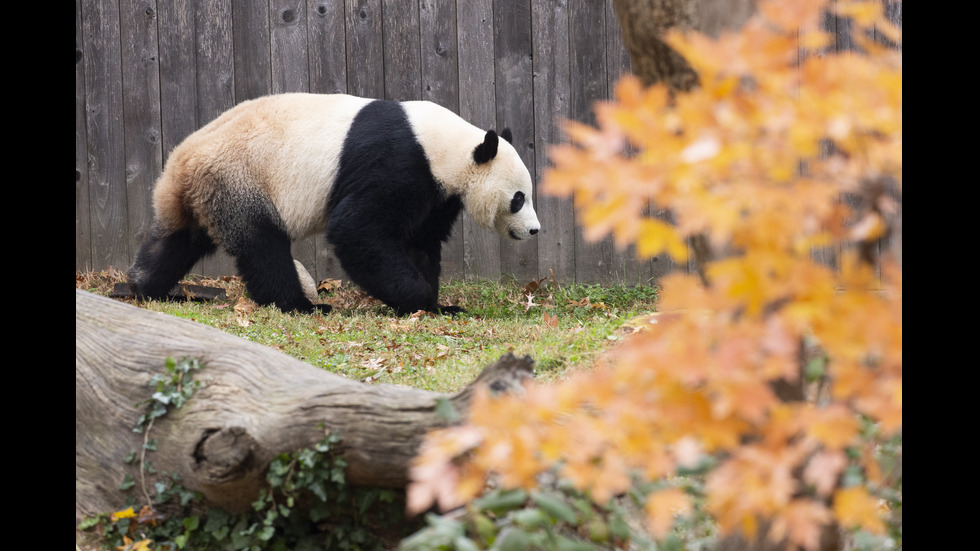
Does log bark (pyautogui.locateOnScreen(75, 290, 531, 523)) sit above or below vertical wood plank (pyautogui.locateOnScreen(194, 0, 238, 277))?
below

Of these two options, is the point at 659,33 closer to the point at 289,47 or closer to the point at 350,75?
the point at 350,75

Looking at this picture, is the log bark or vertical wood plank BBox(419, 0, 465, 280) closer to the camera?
the log bark

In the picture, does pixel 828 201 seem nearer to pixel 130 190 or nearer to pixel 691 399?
pixel 691 399

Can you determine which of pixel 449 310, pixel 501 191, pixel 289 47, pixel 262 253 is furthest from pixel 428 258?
pixel 289 47

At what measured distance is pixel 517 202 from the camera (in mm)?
6102

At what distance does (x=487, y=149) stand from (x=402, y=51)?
1594 mm

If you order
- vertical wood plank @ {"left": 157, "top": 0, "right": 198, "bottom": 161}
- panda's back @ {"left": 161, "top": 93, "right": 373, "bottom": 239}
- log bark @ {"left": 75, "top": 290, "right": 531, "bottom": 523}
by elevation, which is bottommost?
log bark @ {"left": 75, "top": 290, "right": 531, "bottom": 523}

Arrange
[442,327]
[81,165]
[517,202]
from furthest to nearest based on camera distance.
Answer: [81,165] → [517,202] → [442,327]

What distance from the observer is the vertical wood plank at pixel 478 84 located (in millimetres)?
6773

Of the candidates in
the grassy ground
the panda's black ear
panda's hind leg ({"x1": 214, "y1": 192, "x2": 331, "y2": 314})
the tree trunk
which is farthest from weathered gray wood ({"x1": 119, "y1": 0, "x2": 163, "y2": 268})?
the tree trunk

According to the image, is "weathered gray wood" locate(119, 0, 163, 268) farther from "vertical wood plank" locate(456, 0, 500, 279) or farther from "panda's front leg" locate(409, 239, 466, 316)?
"vertical wood plank" locate(456, 0, 500, 279)

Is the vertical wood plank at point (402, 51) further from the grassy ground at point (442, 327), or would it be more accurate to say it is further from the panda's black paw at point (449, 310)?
the panda's black paw at point (449, 310)

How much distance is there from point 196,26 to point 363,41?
55.1 inches

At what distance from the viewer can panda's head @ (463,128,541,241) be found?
234 inches
